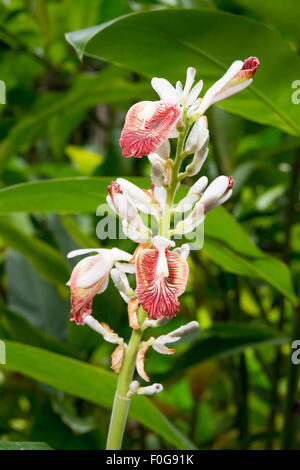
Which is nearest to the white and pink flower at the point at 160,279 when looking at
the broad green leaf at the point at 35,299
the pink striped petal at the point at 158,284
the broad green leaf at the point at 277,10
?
the pink striped petal at the point at 158,284

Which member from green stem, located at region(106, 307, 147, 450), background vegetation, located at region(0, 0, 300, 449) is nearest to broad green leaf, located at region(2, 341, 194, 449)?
background vegetation, located at region(0, 0, 300, 449)

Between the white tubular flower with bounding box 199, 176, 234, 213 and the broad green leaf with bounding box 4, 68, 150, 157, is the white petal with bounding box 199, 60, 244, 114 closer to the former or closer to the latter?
the white tubular flower with bounding box 199, 176, 234, 213

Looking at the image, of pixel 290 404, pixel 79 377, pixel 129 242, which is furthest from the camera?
pixel 129 242

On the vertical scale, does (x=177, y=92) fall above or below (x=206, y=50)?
below

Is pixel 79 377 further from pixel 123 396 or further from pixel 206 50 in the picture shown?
pixel 206 50

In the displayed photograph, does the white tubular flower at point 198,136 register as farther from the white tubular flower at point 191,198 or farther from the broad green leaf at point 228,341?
the broad green leaf at point 228,341

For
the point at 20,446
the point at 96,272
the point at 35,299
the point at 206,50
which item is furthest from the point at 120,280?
the point at 35,299
